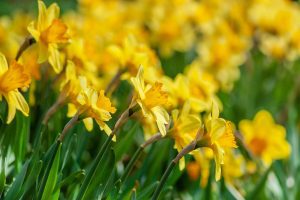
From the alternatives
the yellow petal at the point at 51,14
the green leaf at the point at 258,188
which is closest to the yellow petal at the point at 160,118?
the yellow petal at the point at 51,14

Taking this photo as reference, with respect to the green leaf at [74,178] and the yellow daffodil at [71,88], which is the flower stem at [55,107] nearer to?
the yellow daffodil at [71,88]

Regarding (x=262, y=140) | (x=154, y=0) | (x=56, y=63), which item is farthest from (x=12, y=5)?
(x=56, y=63)

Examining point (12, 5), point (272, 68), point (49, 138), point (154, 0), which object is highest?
point (49, 138)

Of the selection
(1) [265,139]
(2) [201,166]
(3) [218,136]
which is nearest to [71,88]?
(3) [218,136]

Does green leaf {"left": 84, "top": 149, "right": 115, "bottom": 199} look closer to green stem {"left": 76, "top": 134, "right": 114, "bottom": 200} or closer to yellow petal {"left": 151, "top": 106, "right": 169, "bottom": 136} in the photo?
green stem {"left": 76, "top": 134, "right": 114, "bottom": 200}

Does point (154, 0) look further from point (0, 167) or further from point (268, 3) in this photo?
point (0, 167)
